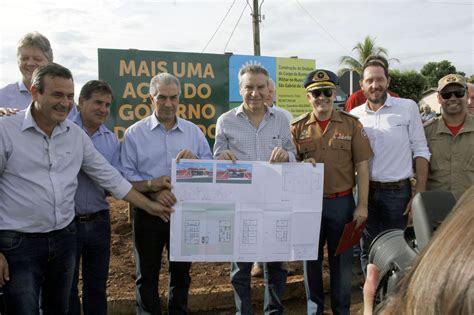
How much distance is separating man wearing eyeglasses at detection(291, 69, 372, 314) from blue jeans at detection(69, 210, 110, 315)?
166 centimetres

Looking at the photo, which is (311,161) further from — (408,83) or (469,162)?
(408,83)

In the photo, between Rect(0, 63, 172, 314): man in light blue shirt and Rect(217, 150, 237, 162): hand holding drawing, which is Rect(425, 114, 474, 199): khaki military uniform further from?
Rect(0, 63, 172, 314): man in light blue shirt

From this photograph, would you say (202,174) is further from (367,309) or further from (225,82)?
(225,82)

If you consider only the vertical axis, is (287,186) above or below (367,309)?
above

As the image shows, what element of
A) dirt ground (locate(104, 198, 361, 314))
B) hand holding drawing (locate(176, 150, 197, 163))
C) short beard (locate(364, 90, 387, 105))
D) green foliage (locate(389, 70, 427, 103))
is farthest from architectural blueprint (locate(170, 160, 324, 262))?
green foliage (locate(389, 70, 427, 103))

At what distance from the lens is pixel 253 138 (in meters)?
3.51

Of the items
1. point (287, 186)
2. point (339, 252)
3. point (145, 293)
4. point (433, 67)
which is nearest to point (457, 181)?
point (339, 252)

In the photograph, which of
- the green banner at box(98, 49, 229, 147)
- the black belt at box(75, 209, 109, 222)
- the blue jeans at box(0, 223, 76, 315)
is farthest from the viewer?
the green banner at box(98, 49, 229, 147)

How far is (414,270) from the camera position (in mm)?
805

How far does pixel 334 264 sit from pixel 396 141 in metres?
1.22

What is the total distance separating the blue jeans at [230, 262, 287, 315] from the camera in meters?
3.48

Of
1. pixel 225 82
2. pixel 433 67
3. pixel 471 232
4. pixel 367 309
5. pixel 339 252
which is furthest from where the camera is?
pixel 433 67

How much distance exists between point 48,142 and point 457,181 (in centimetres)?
334

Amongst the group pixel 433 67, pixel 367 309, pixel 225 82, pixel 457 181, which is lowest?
pixel 367 309
